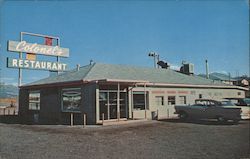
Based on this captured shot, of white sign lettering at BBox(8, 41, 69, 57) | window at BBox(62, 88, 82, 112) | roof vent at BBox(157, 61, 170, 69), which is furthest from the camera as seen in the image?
roof vent at BBox(157, 61, 170, 69)

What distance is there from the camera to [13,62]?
2745 centimetres

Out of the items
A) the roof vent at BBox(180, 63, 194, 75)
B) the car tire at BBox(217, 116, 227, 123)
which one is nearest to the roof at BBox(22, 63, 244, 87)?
the roof vent at BBox(180, 63, 194, 75)

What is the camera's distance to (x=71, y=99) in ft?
65.5

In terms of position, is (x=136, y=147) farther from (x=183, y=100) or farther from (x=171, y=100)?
(x=183, y=100)

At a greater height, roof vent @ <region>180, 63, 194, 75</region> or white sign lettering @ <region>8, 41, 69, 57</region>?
white sign lettering @ <region>8, 41, 69, 57</region>

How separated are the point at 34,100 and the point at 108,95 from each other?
9.73 meters

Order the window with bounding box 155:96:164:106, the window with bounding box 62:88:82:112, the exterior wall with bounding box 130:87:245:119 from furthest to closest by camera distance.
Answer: the window with bounding box 155:96:164:106 → the exterior wall with bounding box 130:87:245:119 → the window with bounding box 62:88:82:112

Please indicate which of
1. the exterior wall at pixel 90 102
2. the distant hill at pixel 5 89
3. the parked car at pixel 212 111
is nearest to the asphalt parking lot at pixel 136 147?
the parked car at pixel 212 111

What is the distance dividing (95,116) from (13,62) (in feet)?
47.6

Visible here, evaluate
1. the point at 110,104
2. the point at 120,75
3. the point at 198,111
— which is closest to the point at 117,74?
the point at 120,75

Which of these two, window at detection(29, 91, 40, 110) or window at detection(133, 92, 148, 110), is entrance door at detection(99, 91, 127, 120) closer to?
window at detection(133, 92, 148, 110)

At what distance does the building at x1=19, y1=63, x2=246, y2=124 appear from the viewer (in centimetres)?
1845

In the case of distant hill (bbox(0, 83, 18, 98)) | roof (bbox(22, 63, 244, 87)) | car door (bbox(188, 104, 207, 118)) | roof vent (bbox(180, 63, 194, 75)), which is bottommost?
car door (bbox(188, 104, 207, 118))

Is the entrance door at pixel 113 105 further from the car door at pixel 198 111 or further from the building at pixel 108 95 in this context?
the car door at pixel 198 111
